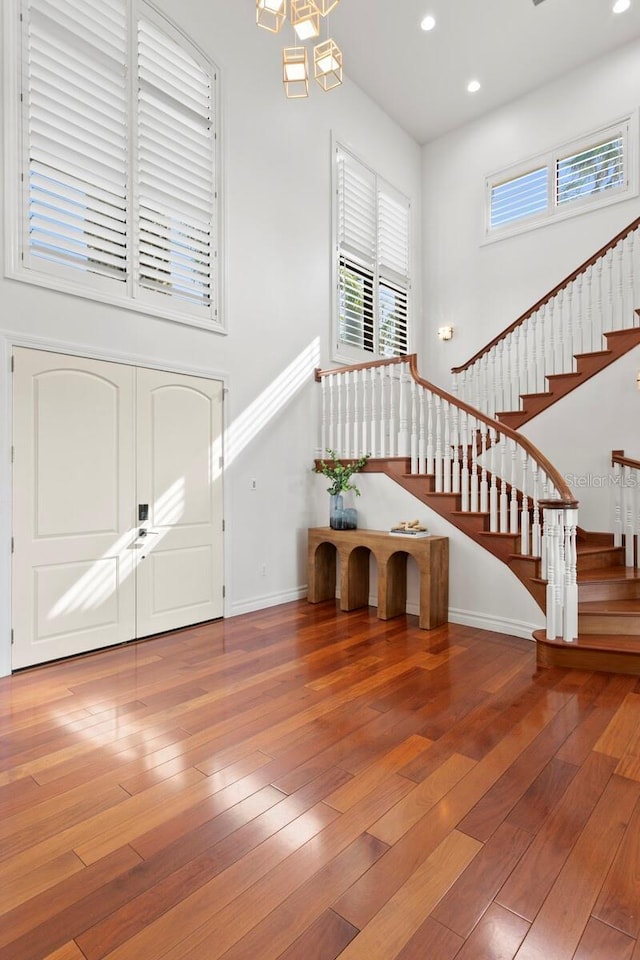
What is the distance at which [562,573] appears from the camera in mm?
3707

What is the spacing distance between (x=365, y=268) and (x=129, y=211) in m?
3.48

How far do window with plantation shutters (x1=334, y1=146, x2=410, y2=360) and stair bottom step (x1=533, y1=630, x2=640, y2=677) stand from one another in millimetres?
4091

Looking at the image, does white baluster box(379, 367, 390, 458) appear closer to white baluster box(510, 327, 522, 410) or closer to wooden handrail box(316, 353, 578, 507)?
wooden handrail box(316, 353, 578, 507)

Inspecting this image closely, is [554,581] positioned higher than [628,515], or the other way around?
[628,515]

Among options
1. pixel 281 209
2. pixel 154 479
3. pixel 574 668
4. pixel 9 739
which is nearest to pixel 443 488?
pixel 574 668

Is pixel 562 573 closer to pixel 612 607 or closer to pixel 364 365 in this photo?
pixel 612 607

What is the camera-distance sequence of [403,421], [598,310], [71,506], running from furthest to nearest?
1. [598,310]
2. [403,421]
3. [71,506]

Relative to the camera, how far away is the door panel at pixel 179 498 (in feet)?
14.2

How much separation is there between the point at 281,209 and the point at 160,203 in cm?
156

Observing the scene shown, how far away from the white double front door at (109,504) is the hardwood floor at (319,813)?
0.53m

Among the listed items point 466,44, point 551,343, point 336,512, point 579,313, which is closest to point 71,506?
point 336,512

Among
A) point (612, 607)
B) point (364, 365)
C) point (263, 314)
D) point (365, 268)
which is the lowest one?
point (612, 607)

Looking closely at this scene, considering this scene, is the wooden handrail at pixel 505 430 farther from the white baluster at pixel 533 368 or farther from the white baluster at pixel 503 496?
the white baluster at pixel 533 368

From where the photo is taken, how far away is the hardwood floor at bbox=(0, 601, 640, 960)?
4.96 ft
